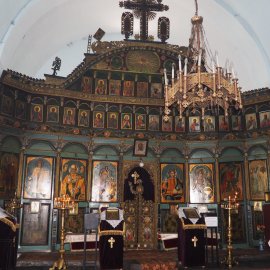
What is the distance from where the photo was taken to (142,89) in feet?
45.0

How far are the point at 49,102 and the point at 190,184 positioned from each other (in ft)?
19.8

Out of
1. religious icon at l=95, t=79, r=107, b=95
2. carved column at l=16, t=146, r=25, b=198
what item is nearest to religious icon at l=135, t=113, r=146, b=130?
religious icon at l=95, t=79, r=107, b=95

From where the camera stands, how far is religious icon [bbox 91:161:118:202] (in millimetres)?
12750

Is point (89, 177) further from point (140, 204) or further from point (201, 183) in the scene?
point (201, 183)

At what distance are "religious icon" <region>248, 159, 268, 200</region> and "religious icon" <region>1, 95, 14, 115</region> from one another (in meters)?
8.62

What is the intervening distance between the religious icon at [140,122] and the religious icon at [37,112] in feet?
11.5

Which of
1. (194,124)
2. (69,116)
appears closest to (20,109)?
(69,116)

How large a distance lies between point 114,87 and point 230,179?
5.54 metres

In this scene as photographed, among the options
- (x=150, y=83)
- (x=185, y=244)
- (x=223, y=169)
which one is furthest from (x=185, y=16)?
(x=185, y=244)

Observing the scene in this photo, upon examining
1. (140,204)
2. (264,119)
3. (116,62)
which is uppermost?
(116,62)

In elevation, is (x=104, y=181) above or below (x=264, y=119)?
below

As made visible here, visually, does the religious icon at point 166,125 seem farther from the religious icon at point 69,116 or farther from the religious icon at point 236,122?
the religious icon at point 69,116

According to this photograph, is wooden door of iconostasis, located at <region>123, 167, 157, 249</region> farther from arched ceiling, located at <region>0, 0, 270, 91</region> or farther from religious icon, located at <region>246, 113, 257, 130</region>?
arched ceiling, located at <region>0, 0, 270, 91</region>

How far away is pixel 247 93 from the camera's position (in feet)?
43.4
